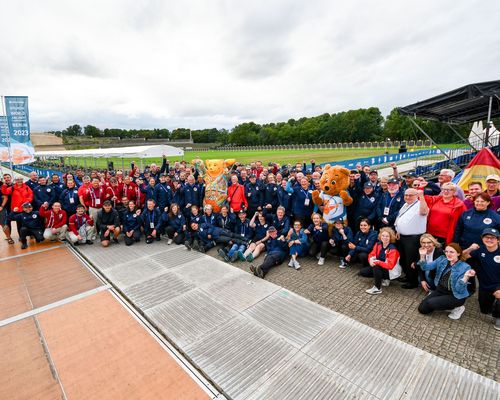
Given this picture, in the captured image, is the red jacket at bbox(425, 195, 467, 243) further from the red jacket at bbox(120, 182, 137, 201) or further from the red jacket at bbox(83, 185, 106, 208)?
the red jacket at bbox(83, 185, 106, 208)

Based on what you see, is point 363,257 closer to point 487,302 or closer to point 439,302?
point 439,302

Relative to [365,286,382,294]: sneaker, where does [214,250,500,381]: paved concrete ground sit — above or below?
below

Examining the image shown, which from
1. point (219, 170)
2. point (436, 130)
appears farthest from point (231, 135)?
point (219, 170)

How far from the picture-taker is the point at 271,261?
5.49 metres

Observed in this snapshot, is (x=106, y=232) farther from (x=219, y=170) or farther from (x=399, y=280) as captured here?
(x=399, y=280)

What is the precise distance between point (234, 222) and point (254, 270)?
2.05 metres

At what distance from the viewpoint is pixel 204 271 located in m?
5.62

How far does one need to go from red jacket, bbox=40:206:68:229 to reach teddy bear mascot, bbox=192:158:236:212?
3986 mm

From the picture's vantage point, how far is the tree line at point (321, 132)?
71.3m

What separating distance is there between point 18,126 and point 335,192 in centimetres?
1572

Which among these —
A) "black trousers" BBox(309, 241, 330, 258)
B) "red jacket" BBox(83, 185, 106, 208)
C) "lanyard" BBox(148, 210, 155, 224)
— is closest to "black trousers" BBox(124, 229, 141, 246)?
"lanyard" BBox(148, 210, 155, 224)

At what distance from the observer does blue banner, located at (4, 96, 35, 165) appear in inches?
519

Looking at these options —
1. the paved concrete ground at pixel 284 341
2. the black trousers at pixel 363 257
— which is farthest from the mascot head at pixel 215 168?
the black trousers at pixel 363 257

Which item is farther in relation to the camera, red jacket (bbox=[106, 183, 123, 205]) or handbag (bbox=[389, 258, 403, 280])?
red jacket (bbox=[106, 183, 123, 205])
